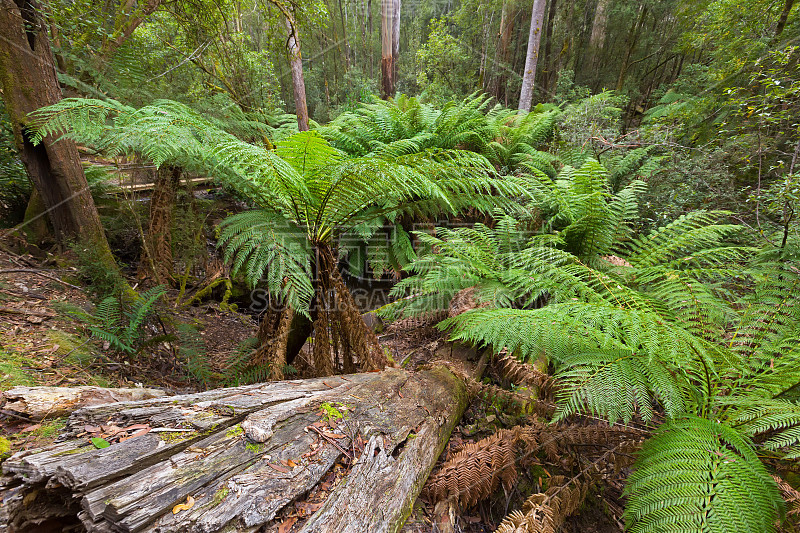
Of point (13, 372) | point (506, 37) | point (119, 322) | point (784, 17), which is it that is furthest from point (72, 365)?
point (506, 37)

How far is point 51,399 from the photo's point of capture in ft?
3.46

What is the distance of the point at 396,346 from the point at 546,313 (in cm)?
186

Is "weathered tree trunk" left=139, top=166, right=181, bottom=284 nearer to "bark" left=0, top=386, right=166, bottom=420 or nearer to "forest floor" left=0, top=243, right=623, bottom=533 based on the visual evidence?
"forest floor" left=0, top=243, right=623, bottom=533

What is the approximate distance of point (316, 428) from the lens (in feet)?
3.92

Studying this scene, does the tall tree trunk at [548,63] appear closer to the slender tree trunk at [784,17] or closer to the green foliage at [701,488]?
the slender tree trunk at [784,17]

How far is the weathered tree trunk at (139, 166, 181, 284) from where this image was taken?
9.98 ft

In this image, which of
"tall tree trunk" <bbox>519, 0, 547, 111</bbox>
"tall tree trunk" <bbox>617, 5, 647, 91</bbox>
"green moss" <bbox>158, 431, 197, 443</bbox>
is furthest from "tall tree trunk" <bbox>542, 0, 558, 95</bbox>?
"green moss" <bbox>158, 431, 197, 443</bbox>

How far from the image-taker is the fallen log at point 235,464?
765 millimetres

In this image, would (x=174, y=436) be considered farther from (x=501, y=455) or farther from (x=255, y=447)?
(x=501, y=455)

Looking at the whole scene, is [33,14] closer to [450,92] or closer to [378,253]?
[378,253]

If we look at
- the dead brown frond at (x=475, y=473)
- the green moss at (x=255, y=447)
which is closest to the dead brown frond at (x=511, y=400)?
the dead brown frond at (x=475, y=473)

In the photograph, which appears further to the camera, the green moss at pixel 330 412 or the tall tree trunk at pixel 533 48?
the tall tree trunk at pixel 533 48

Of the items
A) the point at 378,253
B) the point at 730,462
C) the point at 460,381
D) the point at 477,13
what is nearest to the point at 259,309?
the point at 378,253

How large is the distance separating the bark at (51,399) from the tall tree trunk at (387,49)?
9.48 m
